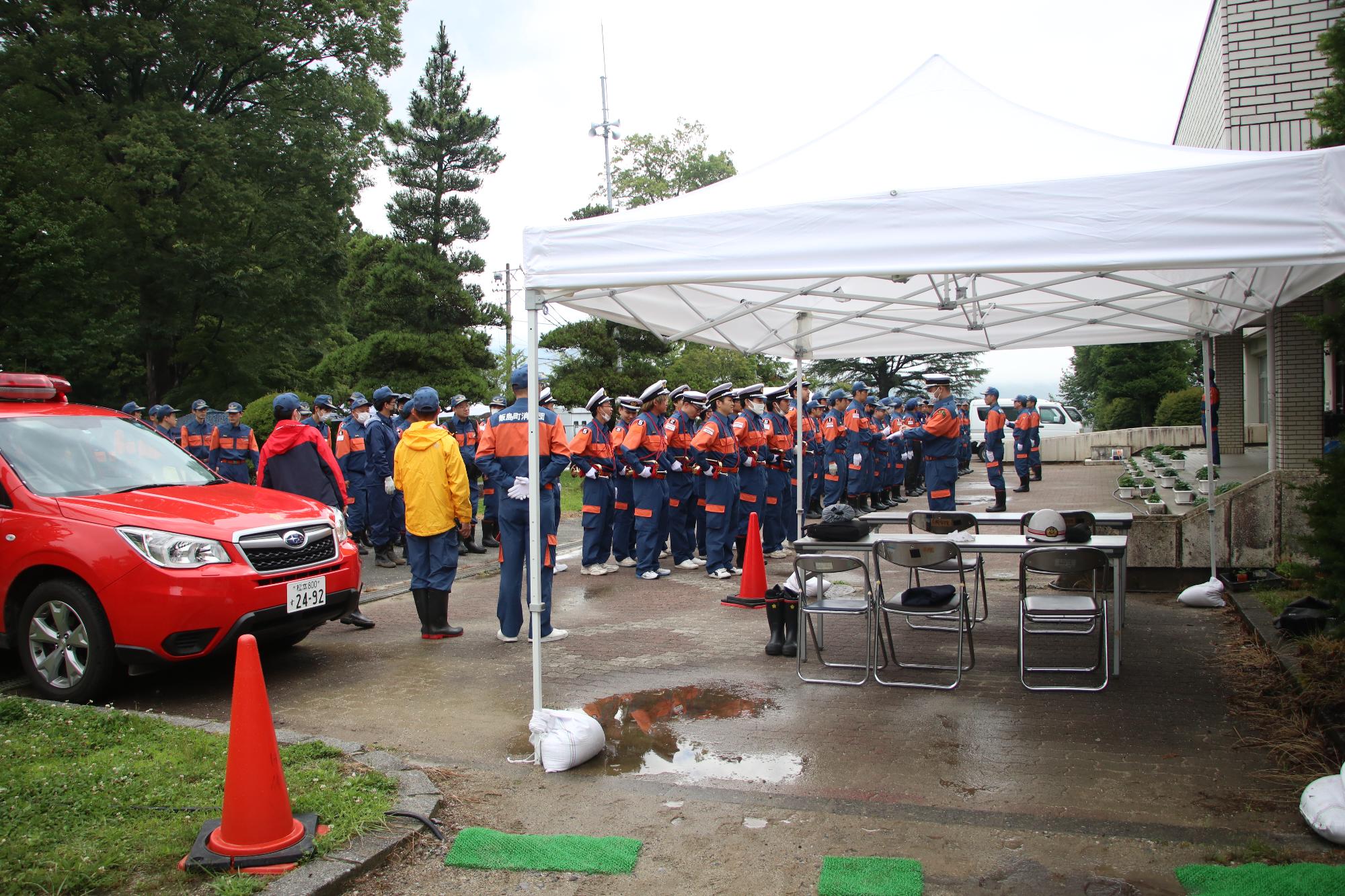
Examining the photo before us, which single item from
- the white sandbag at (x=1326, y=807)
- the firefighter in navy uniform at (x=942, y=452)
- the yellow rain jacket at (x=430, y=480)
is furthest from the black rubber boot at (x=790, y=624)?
the firefighter in navy uniform at (x=942, y=452)

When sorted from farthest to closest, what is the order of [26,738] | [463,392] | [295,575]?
1. [463,392]
2. [295,575]
3. [26,738]

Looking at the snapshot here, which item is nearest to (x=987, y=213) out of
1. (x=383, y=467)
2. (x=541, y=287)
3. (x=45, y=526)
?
(x=541, y=287)

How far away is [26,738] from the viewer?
16.6ft

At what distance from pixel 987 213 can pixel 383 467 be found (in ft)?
28.7

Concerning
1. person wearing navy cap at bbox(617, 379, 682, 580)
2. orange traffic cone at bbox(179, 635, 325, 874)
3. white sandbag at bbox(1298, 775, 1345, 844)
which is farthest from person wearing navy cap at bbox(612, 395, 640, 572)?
white sandbag at bbox(1298, 775, 1345, 844)

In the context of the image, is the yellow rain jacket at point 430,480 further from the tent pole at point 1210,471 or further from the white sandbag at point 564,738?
the tent pole at point 1210,471

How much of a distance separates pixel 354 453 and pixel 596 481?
3.53 metres

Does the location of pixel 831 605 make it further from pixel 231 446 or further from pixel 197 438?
pixel 197 438

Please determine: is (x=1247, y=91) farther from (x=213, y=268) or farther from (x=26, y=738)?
(x=213, y=268)

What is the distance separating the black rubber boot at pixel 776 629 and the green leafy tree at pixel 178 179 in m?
17.8

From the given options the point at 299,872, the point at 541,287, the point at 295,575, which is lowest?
the point at 299,872

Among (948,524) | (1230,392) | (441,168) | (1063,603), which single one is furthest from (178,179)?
(1230,392)

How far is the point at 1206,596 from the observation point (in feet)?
27.8

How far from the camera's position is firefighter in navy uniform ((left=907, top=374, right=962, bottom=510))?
41.0 ft
